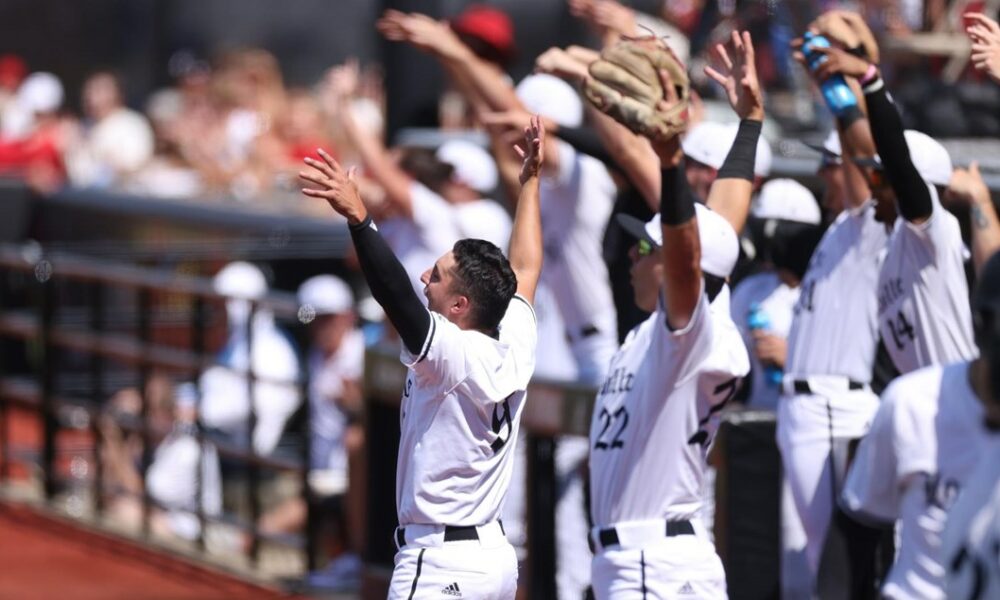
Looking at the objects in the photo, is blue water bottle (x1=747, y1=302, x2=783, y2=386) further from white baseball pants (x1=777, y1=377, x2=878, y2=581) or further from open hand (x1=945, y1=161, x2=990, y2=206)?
open hand (x1=945, y1=161, x2=990, y2=206)

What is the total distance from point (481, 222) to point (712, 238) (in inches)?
124

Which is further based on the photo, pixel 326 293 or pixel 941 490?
pixel 326 293

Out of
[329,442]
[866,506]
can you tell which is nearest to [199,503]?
[329,442]

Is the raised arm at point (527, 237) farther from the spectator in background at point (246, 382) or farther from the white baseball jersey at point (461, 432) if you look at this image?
the spectator in background at point (246, 382)

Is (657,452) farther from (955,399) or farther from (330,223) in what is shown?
(330,223)

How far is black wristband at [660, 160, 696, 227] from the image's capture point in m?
4.56

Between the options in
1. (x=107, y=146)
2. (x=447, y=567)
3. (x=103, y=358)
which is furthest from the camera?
(x=107, y=146)

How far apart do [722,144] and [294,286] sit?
600 cm

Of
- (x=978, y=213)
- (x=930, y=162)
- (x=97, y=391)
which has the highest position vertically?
(x=930, y=162)

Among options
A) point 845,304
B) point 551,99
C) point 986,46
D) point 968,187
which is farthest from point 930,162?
point 551,99

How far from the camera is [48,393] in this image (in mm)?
10953

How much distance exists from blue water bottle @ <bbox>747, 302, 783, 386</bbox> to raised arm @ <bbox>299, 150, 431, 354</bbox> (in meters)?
2.26

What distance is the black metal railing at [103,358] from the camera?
9.04 meters

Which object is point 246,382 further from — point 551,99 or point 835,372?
point 835,372
